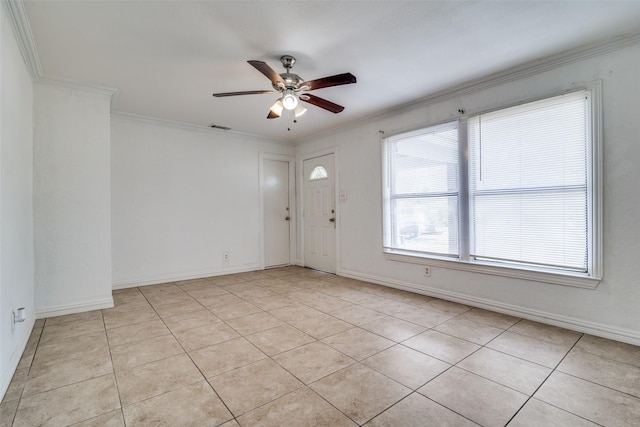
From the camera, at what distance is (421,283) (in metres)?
3.79

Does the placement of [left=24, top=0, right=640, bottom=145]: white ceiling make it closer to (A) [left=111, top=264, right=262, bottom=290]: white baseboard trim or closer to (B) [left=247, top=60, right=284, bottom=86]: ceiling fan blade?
(B) [left=247, top=60, right=284, bottom=86]: ceiling fan blade

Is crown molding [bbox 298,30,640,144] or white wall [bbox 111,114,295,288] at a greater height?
crown molding [bbox 298,30,640,144]

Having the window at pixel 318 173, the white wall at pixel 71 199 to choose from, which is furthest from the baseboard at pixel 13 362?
the window at pixel 318 173

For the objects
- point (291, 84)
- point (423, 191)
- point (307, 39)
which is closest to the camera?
point (307, 39)

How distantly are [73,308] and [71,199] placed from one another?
3.71 feet

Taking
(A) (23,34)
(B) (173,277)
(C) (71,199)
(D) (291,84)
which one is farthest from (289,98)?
(B) (173,277)

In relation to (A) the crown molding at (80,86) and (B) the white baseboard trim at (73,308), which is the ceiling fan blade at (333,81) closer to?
(A) the crown molding at (80,86)

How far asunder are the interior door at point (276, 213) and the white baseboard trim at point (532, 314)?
2.20 meters

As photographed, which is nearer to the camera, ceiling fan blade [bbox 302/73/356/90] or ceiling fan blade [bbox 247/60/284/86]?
ceiling fan blade [bbox 247/60/284/86]

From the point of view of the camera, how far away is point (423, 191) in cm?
379

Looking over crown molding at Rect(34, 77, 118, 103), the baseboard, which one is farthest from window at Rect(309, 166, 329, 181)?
the baseboard

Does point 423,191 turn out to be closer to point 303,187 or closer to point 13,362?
point 303,187

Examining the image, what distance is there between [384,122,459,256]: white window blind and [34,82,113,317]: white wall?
3427 millimetres

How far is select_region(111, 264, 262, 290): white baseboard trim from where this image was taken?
4.12 m
